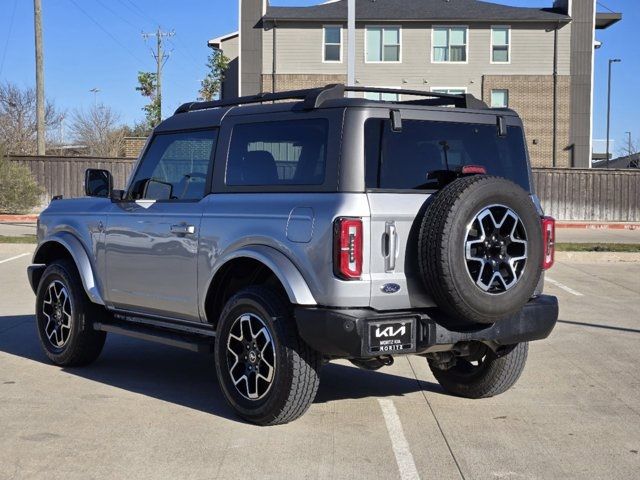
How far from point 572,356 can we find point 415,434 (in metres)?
3.51

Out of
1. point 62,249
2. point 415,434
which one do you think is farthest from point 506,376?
point 62,249

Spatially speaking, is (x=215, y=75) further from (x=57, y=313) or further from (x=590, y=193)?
(x=57, y=313)

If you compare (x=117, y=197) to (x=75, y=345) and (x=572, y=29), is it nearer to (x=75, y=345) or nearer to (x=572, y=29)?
(x=75, y=345)

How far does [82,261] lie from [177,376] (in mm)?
→ 1275

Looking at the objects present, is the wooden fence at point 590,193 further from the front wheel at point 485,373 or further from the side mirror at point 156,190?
the front wheel at point 485,373

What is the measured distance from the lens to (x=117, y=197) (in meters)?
7.58

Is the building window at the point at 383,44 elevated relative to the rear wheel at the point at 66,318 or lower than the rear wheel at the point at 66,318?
elevated

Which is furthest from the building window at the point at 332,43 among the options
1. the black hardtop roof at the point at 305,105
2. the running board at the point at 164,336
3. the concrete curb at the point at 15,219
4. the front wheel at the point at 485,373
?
the front wheel at the point at 485,373

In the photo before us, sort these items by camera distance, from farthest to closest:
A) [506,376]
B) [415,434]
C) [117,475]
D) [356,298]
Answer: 1. [506,376]
2. [415,434]
3. [356,298]
4. [117,475]

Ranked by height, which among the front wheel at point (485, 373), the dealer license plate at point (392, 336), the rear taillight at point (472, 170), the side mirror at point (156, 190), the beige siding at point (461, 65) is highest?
the beige siding at point (461, 65)

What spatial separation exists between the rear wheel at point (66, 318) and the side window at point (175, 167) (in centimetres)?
106

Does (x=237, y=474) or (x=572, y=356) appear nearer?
(x=237, y=474)

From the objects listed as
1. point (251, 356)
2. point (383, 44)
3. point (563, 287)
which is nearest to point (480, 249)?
point (251, 356)

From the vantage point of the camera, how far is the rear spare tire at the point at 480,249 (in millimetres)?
5488
